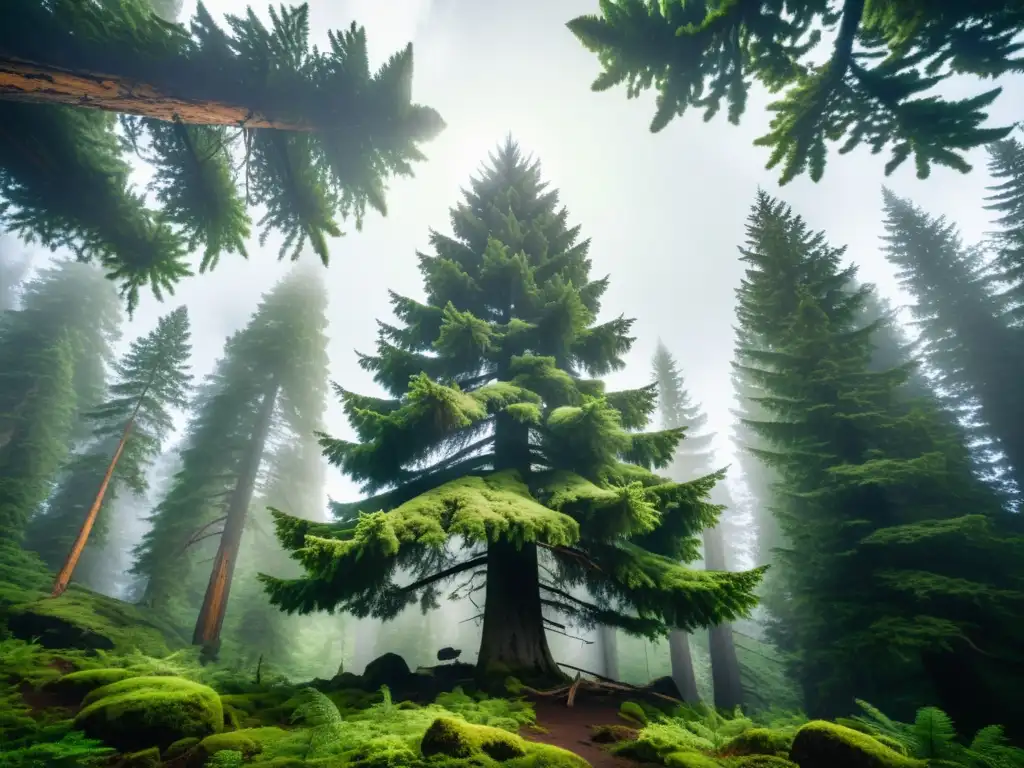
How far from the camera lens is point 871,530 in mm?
10016

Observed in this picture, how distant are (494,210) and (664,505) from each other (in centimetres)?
896

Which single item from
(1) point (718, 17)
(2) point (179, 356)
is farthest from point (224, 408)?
(1) point (718, 17)

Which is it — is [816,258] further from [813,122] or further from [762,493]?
[762,493]

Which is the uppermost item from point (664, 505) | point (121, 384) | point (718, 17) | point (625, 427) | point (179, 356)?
point (179, 356)

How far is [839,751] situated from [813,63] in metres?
8.10

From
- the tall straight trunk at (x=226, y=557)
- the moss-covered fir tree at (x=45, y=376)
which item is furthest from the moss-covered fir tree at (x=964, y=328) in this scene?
the moss-covered fir tree at (x=45, y=376)

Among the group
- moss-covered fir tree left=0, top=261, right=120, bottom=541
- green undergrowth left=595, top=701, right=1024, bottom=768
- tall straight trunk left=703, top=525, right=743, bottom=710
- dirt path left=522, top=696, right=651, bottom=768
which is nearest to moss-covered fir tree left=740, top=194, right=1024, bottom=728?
tall straight trunk left=703, top=525, right=743, bottom=710

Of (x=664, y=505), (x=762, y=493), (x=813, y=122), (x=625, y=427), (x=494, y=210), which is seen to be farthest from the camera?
(x=762, y=493)

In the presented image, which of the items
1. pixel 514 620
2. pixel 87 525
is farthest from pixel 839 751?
pixel 87 525

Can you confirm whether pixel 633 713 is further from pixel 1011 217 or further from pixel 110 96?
pixel 1011 217

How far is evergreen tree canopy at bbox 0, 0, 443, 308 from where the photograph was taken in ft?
25.7

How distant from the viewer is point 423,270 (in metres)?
11.1

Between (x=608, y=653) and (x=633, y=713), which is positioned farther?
(x=608, y=653)

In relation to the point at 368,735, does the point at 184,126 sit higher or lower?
higher
